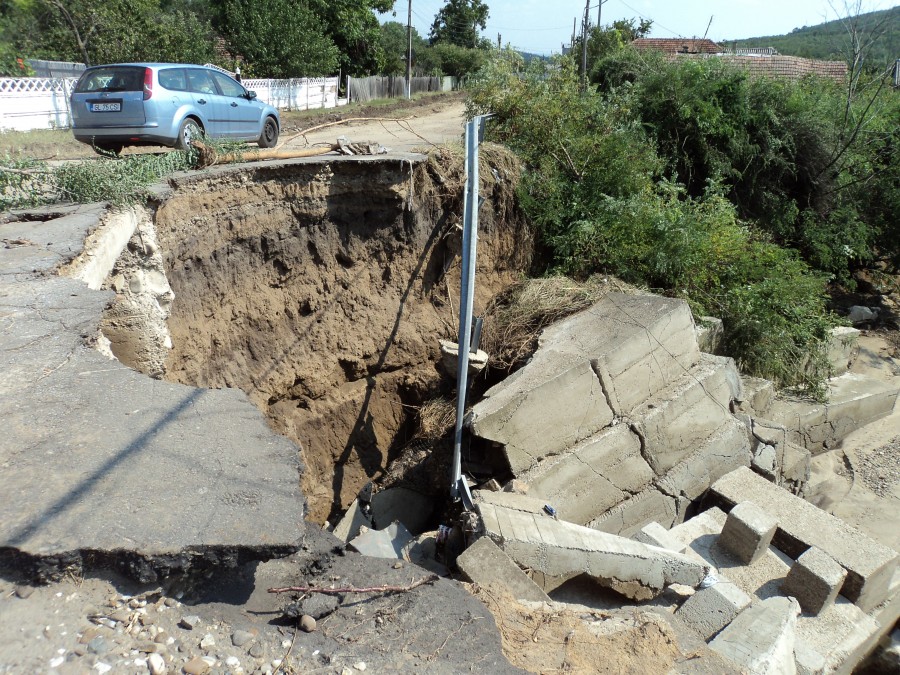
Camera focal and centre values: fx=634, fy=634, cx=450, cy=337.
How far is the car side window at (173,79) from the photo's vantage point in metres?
7.98

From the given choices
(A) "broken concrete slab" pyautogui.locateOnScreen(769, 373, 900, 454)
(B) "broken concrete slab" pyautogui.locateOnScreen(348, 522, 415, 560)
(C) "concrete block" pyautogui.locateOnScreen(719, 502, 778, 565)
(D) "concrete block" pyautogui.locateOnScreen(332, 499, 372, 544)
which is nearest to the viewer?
(B) "broken concrete slab" pyautogui.locateOnScreen(348, 522, 415, 560)

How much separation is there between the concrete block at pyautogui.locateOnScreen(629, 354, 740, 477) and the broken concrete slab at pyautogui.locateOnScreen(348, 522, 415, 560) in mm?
2465

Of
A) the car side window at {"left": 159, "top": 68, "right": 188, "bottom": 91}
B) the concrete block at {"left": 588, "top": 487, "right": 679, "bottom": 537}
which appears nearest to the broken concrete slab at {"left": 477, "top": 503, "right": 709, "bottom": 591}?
the concrete block at {"left": 588, "top": 487, "right": 679, "bottom": 537}

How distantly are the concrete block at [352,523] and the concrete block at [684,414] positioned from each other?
287 cm

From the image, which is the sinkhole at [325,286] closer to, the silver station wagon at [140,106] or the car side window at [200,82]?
the silver station wagon at [140,106]

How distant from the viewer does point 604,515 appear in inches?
228

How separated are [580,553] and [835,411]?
534 cm

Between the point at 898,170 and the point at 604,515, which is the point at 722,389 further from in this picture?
the point at 898,170

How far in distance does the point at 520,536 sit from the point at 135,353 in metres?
3.17

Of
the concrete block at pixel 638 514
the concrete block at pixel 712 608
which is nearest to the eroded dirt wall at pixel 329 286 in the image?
the concrete block at pixel 638 514

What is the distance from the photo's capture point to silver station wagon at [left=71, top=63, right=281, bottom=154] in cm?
767

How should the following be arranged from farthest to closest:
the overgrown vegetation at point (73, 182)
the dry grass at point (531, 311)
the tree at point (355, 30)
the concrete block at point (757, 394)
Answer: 1. the tree at point (355, 30)
2. the concrete block at point (757, 394)
3. the dry grass at point (531, 311)
4. the overgrown vegetation at point (73, 182)

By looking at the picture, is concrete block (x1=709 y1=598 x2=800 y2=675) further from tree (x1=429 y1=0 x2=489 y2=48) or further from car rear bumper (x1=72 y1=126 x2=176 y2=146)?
tree (x1=429 y1=0 x2=489 y2=48)

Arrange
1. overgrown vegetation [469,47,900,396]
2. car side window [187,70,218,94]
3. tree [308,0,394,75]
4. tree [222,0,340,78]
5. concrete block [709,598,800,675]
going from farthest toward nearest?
1. tree [308,0,394,75]
2. tree [222,0,340,78]
3. car side window [187,70,218,94]
4. overgrown vegetation [469,47,900,396]
5. concrete block [709,598,800,675]
